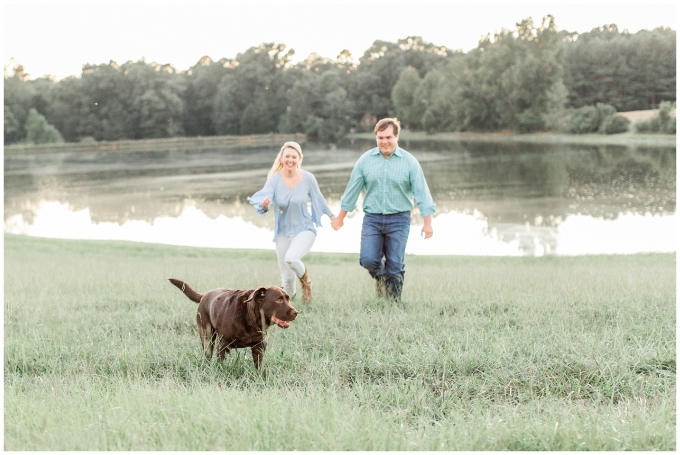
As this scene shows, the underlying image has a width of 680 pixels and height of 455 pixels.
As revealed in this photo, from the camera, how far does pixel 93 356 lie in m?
5.16

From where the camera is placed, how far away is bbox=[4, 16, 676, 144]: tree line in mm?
74875

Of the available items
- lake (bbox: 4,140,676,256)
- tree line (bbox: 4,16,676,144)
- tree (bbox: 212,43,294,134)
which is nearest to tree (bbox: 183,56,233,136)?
tree line (bbox: 4,16,676,144)

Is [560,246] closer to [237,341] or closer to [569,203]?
[569,203]

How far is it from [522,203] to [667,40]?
60638 mm

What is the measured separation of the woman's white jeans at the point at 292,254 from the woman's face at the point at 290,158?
75cm

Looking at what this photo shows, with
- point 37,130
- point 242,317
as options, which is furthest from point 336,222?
point 37,130

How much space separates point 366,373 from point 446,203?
78.7ft

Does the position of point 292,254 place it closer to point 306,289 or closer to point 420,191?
point 306,289

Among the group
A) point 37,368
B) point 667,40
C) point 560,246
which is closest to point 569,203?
point 560,246

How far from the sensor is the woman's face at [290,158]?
7.03 metres

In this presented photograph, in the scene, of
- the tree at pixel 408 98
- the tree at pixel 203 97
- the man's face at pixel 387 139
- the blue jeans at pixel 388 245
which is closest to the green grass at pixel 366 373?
the blue jeans at pixel 388 245

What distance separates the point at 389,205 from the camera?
7.26 m

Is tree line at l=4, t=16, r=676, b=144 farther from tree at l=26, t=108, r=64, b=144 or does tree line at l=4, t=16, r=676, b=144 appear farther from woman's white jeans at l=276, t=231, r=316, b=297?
woman's white jeans at l=276, t=231, r=316, b=297

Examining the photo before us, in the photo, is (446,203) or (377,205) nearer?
(377,205)
